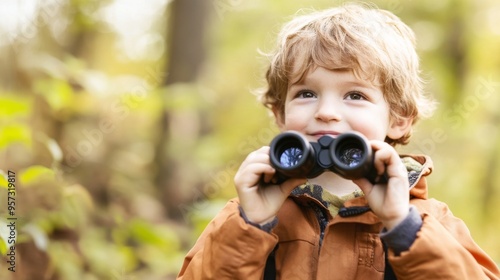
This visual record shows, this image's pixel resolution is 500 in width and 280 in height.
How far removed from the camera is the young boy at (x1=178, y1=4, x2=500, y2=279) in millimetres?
2201

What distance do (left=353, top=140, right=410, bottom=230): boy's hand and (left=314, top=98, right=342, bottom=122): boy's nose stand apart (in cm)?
25

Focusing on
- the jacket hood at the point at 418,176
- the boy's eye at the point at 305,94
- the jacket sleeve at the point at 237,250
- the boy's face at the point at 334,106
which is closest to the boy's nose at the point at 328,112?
the boy's face at the point at 334,106

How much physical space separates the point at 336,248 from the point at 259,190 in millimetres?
339

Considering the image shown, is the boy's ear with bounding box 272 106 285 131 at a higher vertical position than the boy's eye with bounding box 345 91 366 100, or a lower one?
higher

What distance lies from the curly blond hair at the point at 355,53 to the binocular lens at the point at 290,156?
0.42 m

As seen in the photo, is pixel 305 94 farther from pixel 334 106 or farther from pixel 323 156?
→ pixel 323 156

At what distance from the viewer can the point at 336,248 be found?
7.70 feet

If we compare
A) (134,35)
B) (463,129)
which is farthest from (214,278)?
(134,35)

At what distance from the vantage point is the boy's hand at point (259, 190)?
2320 millimetres

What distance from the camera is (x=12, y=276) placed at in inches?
140

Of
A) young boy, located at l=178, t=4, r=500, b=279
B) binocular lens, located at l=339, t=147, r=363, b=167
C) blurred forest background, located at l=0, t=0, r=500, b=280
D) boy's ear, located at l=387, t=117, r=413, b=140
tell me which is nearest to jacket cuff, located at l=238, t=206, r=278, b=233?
young boy, located at l=178, t=4, r=500, b=279

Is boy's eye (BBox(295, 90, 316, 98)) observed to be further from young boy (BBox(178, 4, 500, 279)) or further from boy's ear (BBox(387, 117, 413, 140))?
boy's ear (BBox(387, 117, 413, 140))

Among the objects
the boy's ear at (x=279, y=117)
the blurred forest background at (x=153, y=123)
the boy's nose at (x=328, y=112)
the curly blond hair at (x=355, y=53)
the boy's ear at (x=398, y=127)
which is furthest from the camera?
the blurred forest background at (x=153, y=123)

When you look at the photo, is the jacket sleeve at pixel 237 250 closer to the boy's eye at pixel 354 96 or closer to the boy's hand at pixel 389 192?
the boy's hand at pixel 389 192
